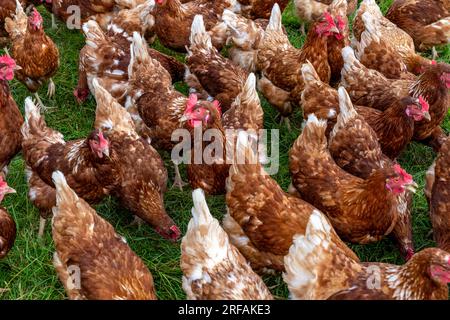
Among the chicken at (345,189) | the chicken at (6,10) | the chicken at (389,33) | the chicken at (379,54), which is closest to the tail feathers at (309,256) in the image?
the chicken at (345,189)

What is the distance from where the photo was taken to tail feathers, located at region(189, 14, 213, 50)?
15.4 ft

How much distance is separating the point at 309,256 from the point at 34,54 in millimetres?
2885

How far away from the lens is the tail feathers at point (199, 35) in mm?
4680

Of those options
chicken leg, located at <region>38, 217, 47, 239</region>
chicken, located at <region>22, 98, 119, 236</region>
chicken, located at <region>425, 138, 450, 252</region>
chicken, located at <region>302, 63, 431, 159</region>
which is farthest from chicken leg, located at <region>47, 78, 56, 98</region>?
chicken, located at <region>425, 138, 450, 252</region>

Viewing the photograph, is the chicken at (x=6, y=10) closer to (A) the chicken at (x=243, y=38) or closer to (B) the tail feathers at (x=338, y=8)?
(A) the chicken at (x=243, y=38)

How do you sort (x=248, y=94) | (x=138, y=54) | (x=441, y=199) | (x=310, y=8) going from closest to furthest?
1. (x=441, y=199)
2. (x=248, y=94)
3. (x=138, y=54)
4. (x=310, y=8)

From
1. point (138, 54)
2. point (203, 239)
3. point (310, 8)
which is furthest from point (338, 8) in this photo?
point (203, 239)

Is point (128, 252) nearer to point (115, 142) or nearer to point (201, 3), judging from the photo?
point (115, 142)

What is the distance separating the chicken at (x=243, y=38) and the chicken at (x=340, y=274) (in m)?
2.34

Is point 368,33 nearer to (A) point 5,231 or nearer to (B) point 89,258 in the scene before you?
(B) point 89,258

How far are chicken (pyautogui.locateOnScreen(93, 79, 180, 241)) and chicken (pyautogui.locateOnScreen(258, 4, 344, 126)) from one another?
1286 mm

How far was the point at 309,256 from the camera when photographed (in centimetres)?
304

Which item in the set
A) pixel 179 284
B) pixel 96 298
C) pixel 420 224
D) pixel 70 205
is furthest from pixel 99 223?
pixel 420 224

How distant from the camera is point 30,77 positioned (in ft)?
15.4
